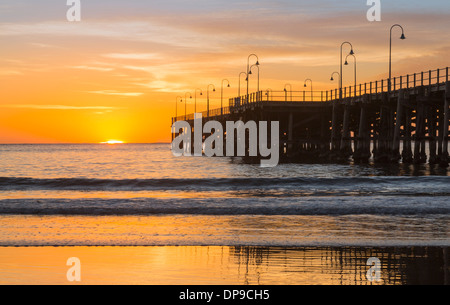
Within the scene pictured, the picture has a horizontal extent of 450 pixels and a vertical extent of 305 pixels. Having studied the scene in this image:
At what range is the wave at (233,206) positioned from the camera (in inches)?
686

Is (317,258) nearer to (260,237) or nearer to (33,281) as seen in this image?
(260,237)

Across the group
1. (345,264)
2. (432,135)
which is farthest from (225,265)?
(432,135)

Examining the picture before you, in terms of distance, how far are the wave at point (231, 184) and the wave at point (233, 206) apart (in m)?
8.49

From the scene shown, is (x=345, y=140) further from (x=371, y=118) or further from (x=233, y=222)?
(x=233, y=222)

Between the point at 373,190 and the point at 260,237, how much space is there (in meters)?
16.1

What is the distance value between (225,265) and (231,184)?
21.2m

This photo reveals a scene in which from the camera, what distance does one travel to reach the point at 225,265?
9445mm

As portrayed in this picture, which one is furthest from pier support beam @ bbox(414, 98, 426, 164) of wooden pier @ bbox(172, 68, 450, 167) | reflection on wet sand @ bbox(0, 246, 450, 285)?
reflection on wet sand @ bbox(0, 246, 450, 285)

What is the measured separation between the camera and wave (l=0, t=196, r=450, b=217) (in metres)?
17.4

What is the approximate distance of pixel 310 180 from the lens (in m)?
31.4

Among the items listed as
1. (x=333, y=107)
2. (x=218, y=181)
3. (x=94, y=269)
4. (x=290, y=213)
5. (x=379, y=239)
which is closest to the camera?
(x=94, y=269)

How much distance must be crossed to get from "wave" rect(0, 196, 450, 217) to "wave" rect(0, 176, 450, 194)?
8491 mm

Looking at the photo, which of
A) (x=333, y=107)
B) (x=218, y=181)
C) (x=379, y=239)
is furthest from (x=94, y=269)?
(x=333, y=107)

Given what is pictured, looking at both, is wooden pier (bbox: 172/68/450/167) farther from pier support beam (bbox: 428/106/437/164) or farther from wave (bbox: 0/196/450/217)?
wave (bbox: 0/196/450/217)
